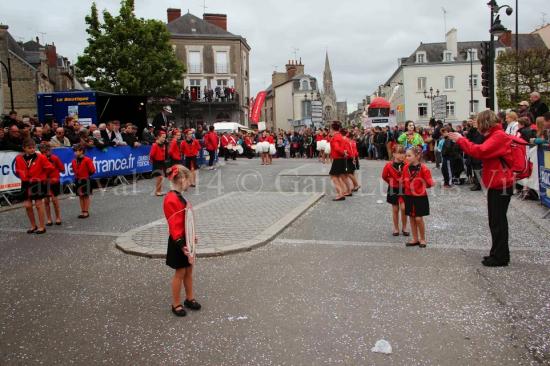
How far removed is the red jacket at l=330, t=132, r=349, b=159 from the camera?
11.5m

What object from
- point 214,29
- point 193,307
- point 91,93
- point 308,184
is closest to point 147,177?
point 91,93

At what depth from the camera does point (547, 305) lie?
474 cm

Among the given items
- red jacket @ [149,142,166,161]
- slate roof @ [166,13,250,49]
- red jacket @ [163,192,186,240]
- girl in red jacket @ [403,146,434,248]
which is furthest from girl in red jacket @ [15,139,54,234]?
slate roof @ [166,13,250,49]

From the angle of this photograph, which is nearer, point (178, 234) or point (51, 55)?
point (178, 234)

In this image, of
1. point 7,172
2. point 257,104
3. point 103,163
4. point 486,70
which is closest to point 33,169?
point 7,172

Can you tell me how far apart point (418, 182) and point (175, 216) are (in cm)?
394

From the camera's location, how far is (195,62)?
5328 centimetres

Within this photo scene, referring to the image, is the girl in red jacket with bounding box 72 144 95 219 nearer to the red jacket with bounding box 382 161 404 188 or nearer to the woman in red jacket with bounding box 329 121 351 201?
the woman in red jacket with bounding box 329 121 351 201

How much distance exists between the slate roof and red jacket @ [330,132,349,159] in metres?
44.3

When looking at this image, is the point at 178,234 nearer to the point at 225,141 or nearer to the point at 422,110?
the point at 225,141

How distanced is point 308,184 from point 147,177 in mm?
6606

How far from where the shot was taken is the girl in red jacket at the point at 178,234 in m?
4.62

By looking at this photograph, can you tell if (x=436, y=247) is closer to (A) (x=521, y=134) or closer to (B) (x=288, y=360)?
(B) (x=288, y=360)

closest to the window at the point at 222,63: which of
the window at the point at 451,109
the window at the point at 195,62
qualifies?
the window at the point at 195,62
